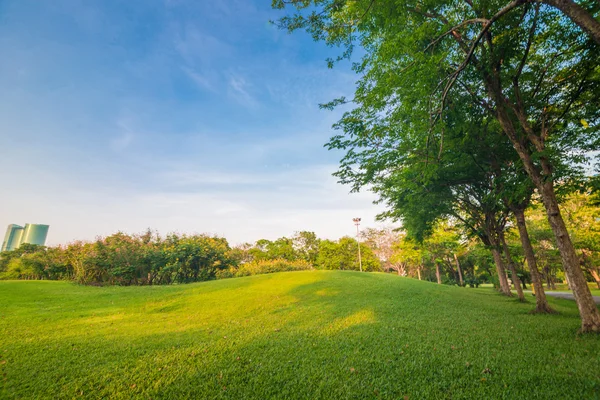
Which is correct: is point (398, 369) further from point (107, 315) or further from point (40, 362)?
point (107, 315)

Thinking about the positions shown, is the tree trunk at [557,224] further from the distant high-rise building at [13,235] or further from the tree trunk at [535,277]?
the distant high-rise building at [13,235]

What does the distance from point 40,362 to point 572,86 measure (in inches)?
582

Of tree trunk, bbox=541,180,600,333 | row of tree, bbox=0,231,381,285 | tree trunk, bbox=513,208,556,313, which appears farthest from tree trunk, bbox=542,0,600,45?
row of tree, bbox=0,231,381,285

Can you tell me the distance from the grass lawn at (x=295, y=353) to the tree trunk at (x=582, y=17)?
4.99m

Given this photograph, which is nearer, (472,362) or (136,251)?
(472,362)

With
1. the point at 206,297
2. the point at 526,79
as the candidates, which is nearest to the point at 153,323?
the point at 206,297

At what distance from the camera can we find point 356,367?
4.17 metres

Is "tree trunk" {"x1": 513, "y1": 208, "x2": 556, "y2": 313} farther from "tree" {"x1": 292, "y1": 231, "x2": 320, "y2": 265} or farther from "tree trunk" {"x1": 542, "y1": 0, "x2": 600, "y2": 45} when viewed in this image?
"tree" {"x1": 292, "y1": 231, "x2": 320, "y2": 265}

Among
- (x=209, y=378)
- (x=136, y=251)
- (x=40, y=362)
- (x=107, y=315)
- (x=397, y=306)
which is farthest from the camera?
(x=136, y=251)

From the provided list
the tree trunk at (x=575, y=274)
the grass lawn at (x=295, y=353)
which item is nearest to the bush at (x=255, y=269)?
the grass lawn at (x=295, y=353)

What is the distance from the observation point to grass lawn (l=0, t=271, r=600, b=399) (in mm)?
3514

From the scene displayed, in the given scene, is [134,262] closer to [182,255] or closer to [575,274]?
[182,255]

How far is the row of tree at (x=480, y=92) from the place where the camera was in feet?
19.1

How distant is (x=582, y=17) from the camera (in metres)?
3.83
